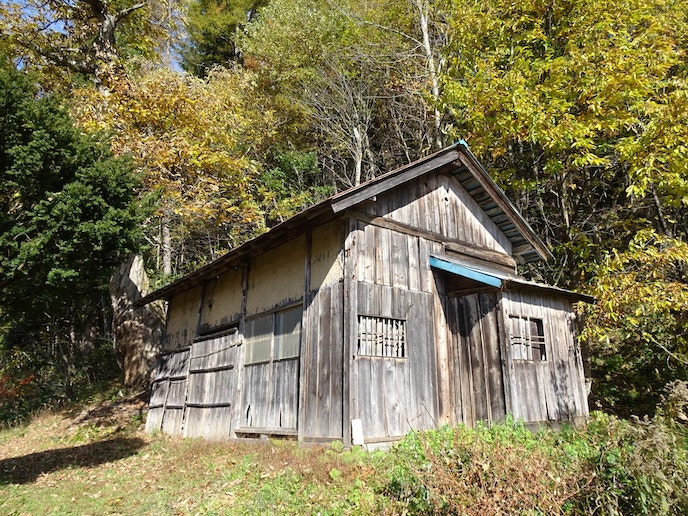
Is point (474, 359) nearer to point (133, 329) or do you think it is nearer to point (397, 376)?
point (397, 376)

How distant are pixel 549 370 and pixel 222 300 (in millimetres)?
8123

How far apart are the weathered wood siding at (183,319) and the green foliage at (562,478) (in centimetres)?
968

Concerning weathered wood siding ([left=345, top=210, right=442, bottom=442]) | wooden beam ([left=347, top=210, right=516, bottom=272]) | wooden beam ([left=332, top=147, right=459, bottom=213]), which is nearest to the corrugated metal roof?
wooden beam ([left=332, top=147, right=459, bottom=213])

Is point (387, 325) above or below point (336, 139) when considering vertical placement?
below

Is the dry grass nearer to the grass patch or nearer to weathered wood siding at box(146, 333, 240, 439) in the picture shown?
the grass patch

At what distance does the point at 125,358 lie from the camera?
17.7m

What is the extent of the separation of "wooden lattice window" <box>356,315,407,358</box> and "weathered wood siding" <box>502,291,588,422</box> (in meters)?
2.28

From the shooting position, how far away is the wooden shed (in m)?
8.34

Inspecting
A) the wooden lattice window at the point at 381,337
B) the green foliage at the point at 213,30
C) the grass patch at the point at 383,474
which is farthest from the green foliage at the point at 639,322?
the green foliage at the point at 213,30

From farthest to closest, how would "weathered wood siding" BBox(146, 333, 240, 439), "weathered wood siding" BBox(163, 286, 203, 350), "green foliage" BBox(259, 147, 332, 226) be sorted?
"green foliage" BBox(259, 147, 332, 226) < "weathered wood siding" BBox(163, 286, 203, 350) < "weathered wood siding" BBox(146, 333, 240, 439)

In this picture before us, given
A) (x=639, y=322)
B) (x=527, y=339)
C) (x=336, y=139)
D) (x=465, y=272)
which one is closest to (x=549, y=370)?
(x=527, y=339)

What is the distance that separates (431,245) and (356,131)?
37.8 ft

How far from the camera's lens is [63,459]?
10773mm

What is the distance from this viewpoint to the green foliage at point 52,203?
7293mm
